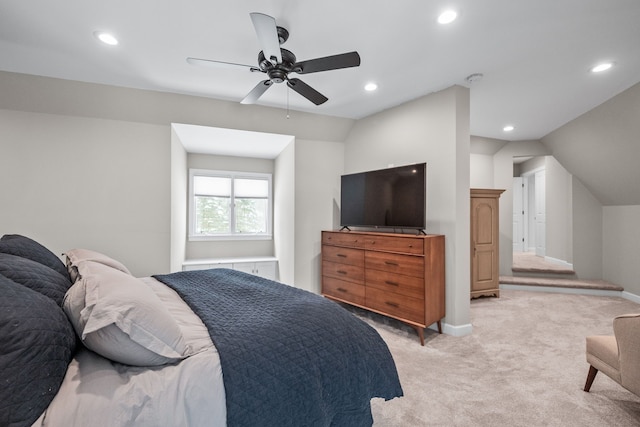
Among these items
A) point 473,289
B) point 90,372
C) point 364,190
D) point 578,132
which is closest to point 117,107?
point 364,190

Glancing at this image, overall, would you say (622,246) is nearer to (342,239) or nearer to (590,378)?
(590,378)

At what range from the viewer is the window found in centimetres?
520

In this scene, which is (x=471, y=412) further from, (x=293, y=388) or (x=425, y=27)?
(x=425, y=27)

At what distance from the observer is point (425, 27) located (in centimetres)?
232

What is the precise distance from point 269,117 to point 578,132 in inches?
175

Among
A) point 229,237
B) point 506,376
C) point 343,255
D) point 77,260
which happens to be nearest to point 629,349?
point 506,376

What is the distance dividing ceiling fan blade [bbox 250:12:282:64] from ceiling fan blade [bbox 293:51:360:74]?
6.8 inches

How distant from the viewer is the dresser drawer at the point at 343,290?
365 cm

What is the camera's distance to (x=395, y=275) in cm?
325

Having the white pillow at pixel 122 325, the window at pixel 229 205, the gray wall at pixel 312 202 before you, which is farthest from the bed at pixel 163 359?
the window at pixel 229 205

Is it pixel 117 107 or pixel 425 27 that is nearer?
pixel 425 27

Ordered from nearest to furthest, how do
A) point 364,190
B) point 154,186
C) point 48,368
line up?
point 48,368, point 154,186, point 364,190

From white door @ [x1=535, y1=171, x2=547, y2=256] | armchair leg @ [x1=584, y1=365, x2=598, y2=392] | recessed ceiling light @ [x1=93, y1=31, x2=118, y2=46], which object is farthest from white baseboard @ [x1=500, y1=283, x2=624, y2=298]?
recessed ceiling light @ [x1=93, y1=31, x2=118, y2=46]

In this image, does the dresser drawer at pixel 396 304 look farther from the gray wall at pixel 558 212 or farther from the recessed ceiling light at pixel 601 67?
the gray wall at pixel 558 212
